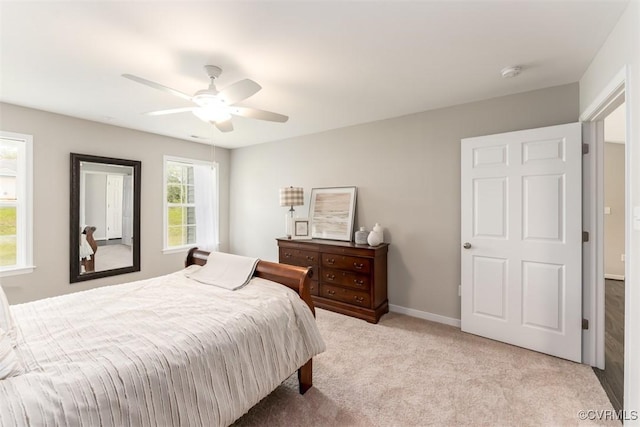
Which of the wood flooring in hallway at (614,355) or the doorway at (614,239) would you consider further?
the doorway at (614,239)

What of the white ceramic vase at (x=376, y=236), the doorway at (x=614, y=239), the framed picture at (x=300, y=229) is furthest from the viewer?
the framed picture at (x=300, y=229)

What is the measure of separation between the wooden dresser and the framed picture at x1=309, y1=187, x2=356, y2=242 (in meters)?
0.24

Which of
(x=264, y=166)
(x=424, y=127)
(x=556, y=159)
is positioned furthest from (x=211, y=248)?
(x=556, y=159)

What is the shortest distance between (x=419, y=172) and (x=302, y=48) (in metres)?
2.04

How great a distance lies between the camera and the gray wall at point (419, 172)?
2.84 meters

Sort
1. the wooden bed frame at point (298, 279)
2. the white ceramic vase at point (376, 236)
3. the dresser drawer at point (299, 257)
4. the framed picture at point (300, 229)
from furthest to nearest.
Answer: the framed picture at point (300, 229) → the dresser drawer at point (299, 257) → the white ceramic vase at point (376, 236) → the wooden bed frame at point (298, 279)

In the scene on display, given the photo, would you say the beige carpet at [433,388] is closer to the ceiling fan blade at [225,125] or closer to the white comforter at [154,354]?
the white comforter at [154,354]

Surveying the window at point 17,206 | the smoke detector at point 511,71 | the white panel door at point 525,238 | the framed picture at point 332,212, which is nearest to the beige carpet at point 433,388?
the white panel door at point 525,238

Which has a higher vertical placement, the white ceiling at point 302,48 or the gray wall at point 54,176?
the white ceiling at point 302,48

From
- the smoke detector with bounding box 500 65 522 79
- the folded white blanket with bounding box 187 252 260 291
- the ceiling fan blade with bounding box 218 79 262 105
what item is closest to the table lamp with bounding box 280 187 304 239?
the folded white blanket with bounding box 187 252 260 291

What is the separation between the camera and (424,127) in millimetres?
3324

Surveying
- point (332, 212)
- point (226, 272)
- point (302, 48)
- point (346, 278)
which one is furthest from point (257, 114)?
point (346, 278)

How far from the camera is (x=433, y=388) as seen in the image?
6.81 ft

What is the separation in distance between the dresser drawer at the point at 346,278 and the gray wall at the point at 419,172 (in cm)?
48
